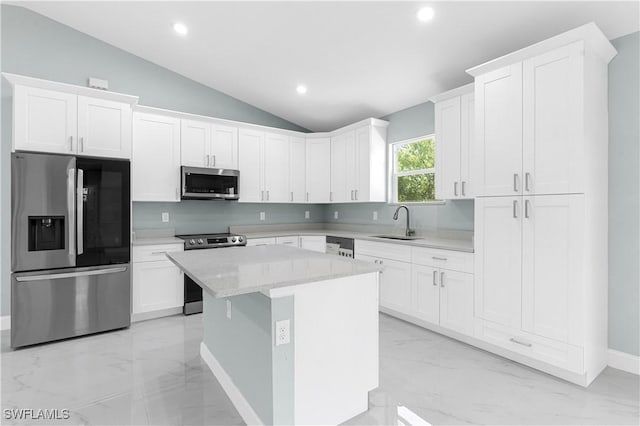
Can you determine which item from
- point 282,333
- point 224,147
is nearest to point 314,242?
point 224,147

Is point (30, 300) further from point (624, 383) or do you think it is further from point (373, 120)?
point (624, 383)

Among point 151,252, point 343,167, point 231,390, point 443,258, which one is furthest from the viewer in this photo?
point 343,167

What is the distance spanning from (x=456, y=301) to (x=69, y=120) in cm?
417

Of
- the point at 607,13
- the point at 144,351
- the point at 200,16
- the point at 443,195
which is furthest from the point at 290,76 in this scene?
the point at 144,351

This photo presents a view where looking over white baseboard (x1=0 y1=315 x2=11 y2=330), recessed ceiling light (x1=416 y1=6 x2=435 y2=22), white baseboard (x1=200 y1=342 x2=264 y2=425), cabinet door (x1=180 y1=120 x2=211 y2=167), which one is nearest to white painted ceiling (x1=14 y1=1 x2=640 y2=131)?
recessed ceiling light (x1=416 y1=6 x2=435 y2=22)

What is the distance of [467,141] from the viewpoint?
127 inches

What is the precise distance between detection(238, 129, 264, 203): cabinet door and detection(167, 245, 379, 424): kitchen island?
2481 mm

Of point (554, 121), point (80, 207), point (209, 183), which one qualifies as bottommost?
point (80, 207)

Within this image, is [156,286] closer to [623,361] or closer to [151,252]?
[151,252]

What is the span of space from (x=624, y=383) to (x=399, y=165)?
3142mm

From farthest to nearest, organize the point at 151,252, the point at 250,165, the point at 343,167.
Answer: the point at 343,167, the point at 250,165, the point at 151,252

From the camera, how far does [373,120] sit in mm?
4434

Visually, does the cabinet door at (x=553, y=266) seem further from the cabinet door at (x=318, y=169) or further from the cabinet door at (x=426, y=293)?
the cabinet door at (x=318, y=169)

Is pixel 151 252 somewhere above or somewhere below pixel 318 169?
below
